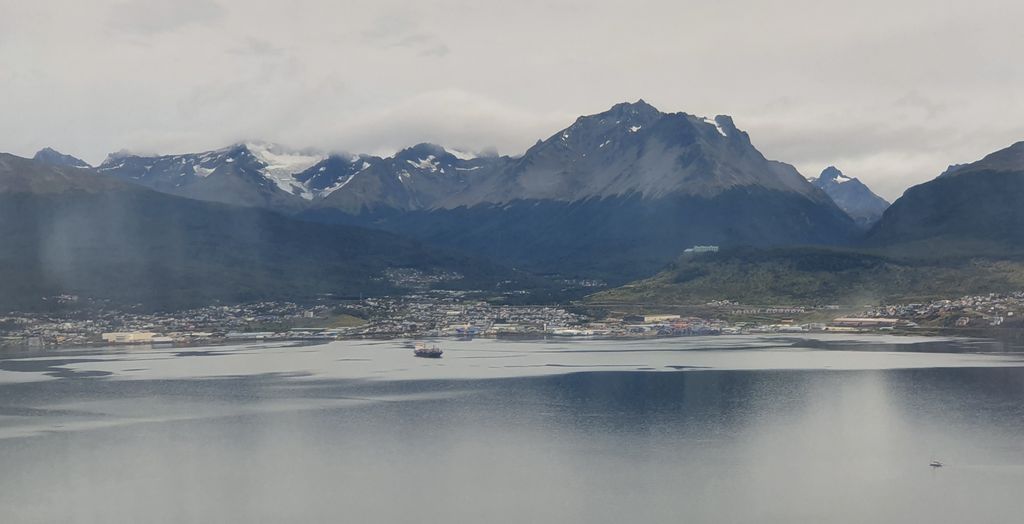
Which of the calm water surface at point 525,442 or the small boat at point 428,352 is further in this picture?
the small boat at point 428,352

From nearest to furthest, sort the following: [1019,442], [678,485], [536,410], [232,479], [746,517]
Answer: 1. [746,517]
2. [678,485]
3. [232,479]
4. [1019,442]
5. [536,410]

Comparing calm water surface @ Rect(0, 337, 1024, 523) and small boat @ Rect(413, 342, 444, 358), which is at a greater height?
small boat @ Rect(413, 342, 444, 358)

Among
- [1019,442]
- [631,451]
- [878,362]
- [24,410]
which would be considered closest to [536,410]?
[631,451]

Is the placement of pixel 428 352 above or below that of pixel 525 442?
above

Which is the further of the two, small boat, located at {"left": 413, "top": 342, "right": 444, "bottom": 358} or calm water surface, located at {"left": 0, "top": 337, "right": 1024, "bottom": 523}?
small boat, located at {"left": 413, "top": 342, "right": 444, "bottom": 358}

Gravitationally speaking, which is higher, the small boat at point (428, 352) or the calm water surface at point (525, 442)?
the small boat at point (428, 352)

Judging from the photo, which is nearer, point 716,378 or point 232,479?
point 232,479

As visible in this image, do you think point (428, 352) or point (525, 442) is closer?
point (525, 442)

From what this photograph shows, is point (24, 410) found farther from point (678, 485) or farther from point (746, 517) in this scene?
point (746, 517)
